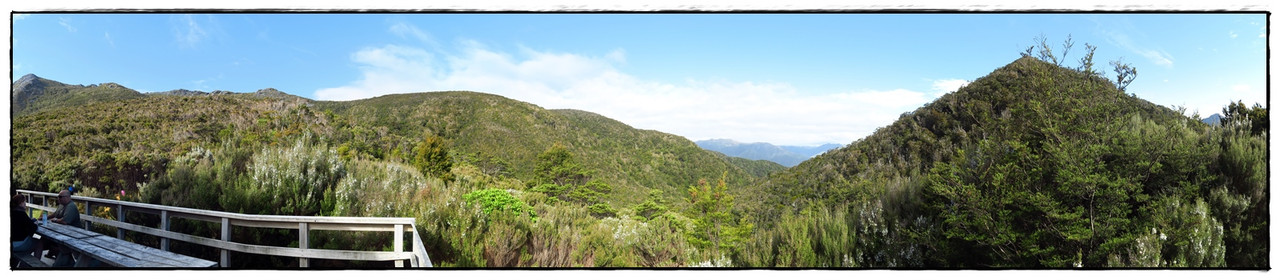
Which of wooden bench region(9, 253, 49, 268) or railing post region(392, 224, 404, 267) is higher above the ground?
railing post region(392, 224, 404, 267)

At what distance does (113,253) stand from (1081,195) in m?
6.86

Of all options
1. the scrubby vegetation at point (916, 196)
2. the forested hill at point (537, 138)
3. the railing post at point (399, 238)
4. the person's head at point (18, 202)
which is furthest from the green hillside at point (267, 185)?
the forested hill at point (537, 138)

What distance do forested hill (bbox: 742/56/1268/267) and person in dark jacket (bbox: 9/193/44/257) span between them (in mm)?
5498

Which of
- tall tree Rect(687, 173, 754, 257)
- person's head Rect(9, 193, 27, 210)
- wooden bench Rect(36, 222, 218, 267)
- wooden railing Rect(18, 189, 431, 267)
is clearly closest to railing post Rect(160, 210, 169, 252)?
wooden railing Rect(18, 189, 431, 267)

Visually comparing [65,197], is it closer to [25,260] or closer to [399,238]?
[25,260]

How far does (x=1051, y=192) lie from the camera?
314 centimetres

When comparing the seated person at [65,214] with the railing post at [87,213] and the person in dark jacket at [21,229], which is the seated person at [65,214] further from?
the railing post at [87,213]

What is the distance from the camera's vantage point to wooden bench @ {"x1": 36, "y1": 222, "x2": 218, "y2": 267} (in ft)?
10.2

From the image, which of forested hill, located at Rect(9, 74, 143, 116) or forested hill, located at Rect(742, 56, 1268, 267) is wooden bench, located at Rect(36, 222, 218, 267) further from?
forested hill, located at Rect(742, 56, 1268, 267)

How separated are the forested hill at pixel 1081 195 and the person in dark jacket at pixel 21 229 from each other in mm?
5498

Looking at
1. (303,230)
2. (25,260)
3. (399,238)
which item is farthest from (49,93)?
(399,238)

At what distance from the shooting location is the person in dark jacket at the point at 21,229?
3314 millimetres

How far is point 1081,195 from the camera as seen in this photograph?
3053 millimetres
